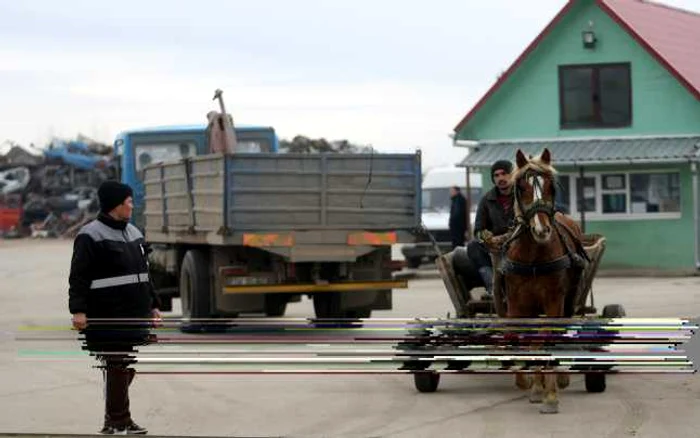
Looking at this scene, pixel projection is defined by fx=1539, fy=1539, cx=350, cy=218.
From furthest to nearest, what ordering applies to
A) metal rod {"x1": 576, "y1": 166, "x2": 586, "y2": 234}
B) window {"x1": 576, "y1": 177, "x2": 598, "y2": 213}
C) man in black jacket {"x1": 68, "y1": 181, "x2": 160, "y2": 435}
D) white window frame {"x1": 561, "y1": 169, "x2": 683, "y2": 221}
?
1. window {"x1": 576, "y1": 177, "x2": 598, "y2": 213}
2. metal rod {"x1": 576, "y1": 166, "x2": 586, "y2": 234}
3. white window frame {"x1": 561, "y1": 169, "x2": 683, "y2": 221}
4. man in black jacket {"x1": 68, "y1": 181, "x2": 160, "y2": 435}

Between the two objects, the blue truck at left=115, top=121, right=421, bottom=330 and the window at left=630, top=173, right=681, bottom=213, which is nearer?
the blue truck at left=115, top=121, right=421, bottom=330

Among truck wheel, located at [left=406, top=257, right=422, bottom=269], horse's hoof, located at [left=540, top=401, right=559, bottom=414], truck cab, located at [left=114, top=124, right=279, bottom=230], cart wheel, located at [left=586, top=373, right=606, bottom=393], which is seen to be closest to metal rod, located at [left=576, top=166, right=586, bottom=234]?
truck wheel, located at [left=406, top=257, right=422, bottom=269]

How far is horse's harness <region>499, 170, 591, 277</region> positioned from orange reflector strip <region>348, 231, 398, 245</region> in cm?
640

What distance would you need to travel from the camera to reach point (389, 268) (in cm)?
1991

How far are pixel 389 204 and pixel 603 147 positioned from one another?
16483 millimetres

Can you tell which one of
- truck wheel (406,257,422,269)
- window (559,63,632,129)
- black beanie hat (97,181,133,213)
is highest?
window (559,63,632,129)

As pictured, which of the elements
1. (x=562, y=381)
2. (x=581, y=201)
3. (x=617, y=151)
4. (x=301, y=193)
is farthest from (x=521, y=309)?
(x=581, y=201)

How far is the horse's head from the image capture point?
12.0 meters

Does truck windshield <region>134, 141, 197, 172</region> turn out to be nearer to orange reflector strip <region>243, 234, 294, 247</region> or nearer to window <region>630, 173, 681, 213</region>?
orange reflector strip <region>243, 234, 294, 247</region>

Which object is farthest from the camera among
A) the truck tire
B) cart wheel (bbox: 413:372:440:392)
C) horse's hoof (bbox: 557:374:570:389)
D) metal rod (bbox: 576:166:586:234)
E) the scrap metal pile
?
the scrap metal pile

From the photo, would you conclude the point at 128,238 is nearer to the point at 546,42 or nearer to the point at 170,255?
the point at 170,255

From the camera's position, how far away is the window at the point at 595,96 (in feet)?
117

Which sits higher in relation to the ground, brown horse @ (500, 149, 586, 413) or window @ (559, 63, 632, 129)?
window @ (559, 63, 632, 129)

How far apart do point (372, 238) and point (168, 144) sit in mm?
5958
